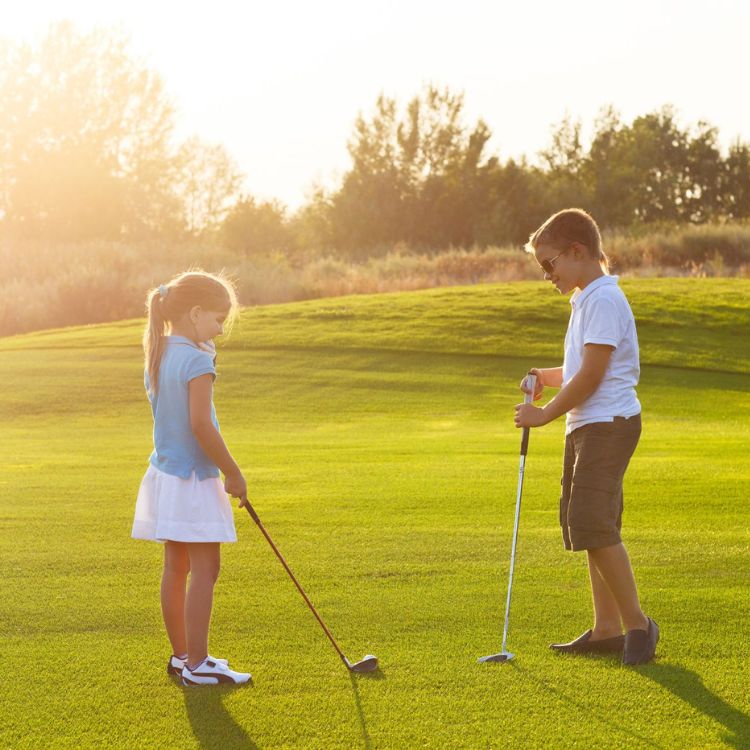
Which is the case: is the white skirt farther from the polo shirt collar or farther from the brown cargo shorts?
the polo shirt collar

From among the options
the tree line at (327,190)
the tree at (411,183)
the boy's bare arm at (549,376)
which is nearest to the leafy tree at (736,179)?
the tree line at (327,190)

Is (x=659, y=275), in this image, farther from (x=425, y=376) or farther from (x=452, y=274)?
(x=425, y=376)

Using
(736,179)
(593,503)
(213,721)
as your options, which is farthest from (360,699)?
(736,179)

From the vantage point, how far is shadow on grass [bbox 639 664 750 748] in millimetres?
3779

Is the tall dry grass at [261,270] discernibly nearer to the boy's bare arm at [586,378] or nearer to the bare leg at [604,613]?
the bare leg at [604,613]

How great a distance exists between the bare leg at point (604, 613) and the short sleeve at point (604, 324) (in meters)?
0.93

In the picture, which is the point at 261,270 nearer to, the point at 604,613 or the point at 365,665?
the point at 604,613

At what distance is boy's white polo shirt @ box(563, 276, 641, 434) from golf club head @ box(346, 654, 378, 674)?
1.25m

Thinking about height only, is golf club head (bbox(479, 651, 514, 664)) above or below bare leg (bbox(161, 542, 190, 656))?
below

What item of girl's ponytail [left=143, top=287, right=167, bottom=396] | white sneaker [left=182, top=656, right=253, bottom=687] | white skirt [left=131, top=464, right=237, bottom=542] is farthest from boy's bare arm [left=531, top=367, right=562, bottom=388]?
white sneaker [left=182, top=656, right=253, bottom=687]

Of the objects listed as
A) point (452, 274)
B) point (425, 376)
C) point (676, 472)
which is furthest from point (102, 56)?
point (676, 472)

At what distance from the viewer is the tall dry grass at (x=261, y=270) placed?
104ft

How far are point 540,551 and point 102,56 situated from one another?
150 ft

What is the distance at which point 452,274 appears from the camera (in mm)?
35719
